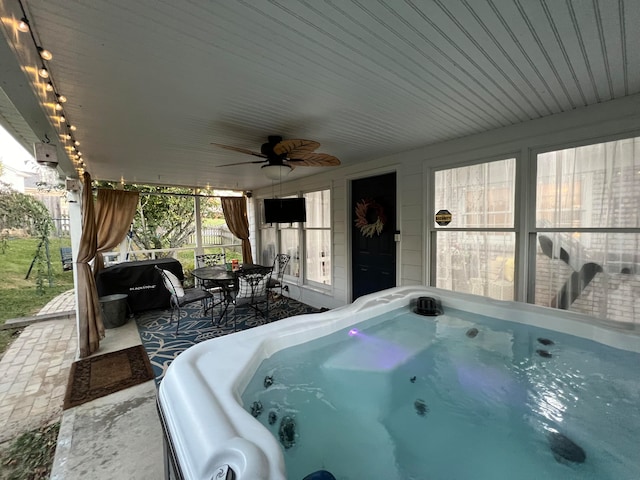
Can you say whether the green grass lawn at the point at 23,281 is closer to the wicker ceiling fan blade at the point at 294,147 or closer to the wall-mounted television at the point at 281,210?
the wall-mounted television at the point at 281,210

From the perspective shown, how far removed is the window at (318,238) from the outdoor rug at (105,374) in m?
2.89

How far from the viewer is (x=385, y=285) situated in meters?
3.87

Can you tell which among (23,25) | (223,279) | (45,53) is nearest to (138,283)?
(223,279)

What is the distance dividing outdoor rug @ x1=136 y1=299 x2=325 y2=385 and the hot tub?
5.52ft

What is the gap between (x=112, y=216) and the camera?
485 centimetres

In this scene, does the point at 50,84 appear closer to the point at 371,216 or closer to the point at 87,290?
the point at 87,290

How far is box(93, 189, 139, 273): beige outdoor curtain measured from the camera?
4766mm

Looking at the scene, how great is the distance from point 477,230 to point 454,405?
199 cm

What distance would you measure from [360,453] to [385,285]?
2796mm

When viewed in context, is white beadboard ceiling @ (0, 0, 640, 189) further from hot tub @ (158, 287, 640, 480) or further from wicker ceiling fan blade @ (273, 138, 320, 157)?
hot tub @ (158, 287, 640, 480)

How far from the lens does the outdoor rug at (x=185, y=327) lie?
312 centimetres

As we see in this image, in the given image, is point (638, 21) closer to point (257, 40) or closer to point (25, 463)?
point (257, 40)

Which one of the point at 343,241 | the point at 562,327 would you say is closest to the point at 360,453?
the point at 562,327

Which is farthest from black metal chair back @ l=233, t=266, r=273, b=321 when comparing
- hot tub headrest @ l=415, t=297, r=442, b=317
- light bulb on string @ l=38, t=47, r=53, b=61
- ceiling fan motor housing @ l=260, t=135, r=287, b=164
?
light bulb on string @ l=38, t=47, r=53, b=61
